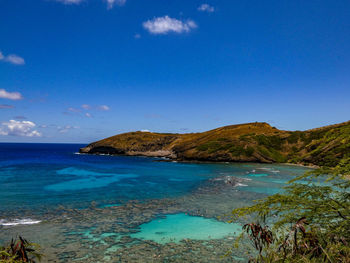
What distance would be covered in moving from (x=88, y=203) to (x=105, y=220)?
384 inches

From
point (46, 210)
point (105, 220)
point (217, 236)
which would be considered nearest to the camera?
point (217, 236)

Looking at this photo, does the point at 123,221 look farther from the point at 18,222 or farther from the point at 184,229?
the point at 18,222

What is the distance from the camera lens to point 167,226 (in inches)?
961

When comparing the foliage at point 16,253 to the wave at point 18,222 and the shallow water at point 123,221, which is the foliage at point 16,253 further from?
the wave at point 18,222

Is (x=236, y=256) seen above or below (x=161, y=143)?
below

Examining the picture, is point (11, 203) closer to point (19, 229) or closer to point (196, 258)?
A: point (19, 229)

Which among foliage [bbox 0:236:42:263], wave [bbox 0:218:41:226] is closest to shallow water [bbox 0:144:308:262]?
wave [bbox 0:218:41:226]

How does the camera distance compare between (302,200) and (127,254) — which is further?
(127,254)

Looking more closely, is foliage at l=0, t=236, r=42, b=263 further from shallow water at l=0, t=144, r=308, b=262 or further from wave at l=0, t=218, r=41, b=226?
wave at l=0, t=218, r=41, b=226

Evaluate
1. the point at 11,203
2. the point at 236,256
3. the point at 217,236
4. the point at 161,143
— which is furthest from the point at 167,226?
the point at 161,143

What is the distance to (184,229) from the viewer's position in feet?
76.8

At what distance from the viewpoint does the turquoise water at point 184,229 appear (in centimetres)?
2142

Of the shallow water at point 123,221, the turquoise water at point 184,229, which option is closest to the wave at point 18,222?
the shallow water at point 123,221

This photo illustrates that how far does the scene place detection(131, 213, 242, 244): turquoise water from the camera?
21.4 meters
